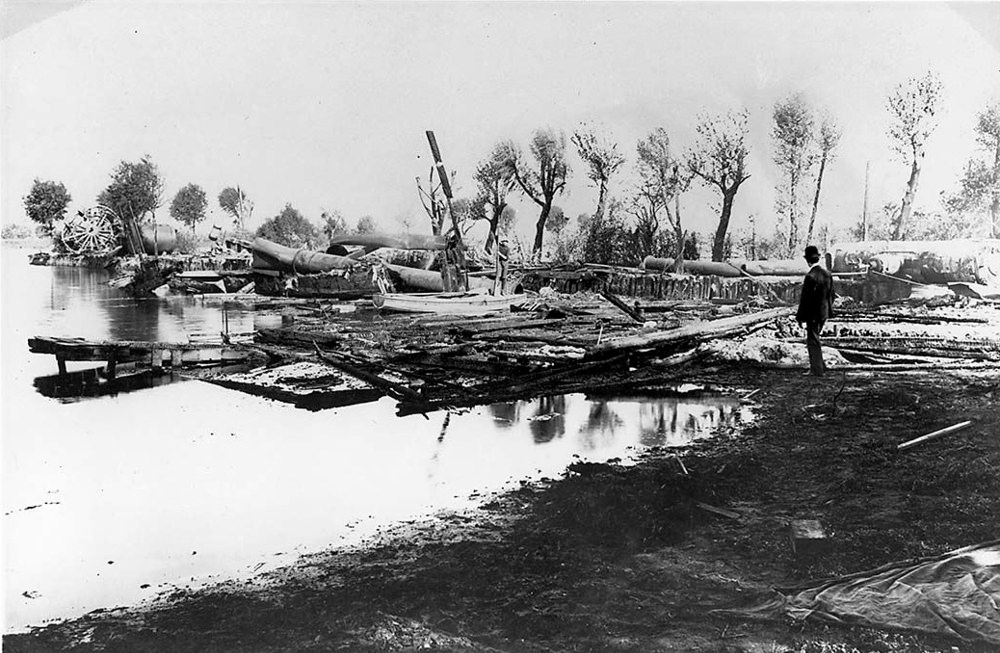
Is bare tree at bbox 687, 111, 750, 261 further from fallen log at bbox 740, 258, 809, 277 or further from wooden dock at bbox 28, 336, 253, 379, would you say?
wooden dock at bbox 28, 336, 253, 379

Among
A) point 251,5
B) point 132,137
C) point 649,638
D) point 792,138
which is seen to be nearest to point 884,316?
point 792,138

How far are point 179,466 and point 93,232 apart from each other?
785 millimetres

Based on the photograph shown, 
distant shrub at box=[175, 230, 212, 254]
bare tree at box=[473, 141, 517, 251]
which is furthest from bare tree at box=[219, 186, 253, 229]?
bare tree at box=[473, 141, 517, 251]

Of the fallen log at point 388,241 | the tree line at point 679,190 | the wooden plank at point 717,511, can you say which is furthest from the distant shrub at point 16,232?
the wooden plank at point 717,511

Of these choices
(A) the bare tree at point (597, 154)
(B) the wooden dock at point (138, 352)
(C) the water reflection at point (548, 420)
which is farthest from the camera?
(A) the bare tree at point (597, 154)

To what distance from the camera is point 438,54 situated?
2209 millimetres

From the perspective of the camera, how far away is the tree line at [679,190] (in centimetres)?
222

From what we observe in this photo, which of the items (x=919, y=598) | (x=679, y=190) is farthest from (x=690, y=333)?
(x=919, y=598)

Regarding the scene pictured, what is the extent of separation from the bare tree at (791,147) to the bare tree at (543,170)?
72 cm

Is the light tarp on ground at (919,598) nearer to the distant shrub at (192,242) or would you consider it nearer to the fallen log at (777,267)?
the fallen log at (777,267)

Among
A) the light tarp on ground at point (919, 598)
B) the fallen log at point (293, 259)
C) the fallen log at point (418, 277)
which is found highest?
the fallen log at point (293, 259)

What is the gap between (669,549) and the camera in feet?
6.72

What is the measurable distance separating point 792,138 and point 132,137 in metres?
2.13

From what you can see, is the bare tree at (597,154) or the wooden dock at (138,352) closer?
the wooden dock at (138,352)
